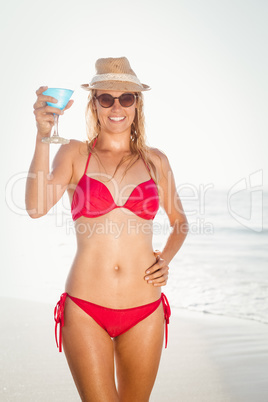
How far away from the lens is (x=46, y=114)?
→ 206cm

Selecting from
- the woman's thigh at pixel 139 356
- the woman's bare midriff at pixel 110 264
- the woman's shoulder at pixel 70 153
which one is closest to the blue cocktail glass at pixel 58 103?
the woman's shoulder at pixel 70 153

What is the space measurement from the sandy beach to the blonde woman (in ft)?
4.49

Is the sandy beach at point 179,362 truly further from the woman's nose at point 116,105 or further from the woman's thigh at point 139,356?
the woman's nose at point 116,105

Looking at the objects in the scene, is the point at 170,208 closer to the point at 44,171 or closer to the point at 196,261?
the point at 44,171

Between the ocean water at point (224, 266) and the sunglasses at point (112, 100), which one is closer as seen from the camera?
the sunglasses at point (112, 100)

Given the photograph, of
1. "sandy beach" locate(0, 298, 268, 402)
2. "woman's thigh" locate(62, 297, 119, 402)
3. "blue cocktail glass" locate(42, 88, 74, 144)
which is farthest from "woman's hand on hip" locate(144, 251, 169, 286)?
"sandy beach" locate(0, 298, 268, 402)

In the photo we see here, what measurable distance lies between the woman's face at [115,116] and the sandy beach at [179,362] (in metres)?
2.13

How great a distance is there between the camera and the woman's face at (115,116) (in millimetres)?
2650

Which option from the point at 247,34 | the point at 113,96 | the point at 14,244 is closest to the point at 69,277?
the point at 113,96

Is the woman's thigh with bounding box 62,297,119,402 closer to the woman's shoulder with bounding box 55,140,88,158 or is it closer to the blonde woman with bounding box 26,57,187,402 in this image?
the blonde woman with bounding box 26,57,187,402

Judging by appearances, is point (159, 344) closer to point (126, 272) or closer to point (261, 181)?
point (126, 272)

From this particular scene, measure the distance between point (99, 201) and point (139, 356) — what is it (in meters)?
0.83

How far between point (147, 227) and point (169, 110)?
65.1ft

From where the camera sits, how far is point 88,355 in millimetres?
2191
